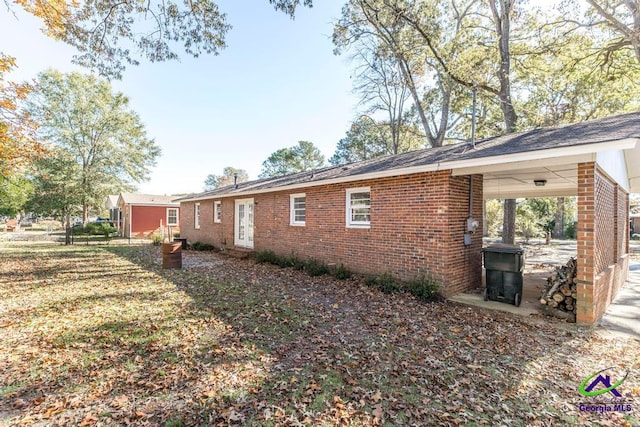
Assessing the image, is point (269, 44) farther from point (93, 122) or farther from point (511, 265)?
point (93, 122)

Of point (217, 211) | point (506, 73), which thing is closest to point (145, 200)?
point (217, 211)

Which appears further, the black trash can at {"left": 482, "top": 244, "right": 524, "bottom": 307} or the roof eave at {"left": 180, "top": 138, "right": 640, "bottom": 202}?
the black trash can at {"left": 482, "top": 244, "right": 524, "bottom": 307}

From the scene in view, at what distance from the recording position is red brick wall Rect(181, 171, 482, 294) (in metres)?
6.57

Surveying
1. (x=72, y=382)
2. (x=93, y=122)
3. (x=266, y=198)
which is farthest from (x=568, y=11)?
(x=93, y=122)

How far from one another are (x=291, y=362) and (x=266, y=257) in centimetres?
766

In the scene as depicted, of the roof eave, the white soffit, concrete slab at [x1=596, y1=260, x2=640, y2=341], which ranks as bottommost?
concrete slab at [x1=596, y1=260, x2=640, y2=341]

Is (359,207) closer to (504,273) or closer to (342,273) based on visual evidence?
(342,273)

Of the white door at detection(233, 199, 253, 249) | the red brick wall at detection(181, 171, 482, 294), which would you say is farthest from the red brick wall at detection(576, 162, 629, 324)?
the white door at detection(233, 199, 253, 249)

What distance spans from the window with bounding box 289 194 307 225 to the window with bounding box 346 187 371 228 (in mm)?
2287

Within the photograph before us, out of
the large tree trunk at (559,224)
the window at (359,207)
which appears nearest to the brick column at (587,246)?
the window at (359,207)

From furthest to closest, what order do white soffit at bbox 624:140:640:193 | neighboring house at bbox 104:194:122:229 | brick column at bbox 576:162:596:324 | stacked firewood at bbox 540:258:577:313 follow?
neighboring house at bbox 104:194:122:229 → white soffit at bbox 624:140:640:193 → stacked firewood at bbox 540:258:577:313 → brick column at bbox 576:162:596:324

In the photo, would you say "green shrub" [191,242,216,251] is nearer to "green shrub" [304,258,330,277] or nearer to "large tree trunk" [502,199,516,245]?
"green shrub" [304,258,330,277]

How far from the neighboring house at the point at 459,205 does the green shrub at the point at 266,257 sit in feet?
1.50

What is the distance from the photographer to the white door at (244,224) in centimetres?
1357
